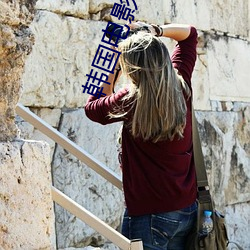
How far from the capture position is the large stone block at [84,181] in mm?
3867

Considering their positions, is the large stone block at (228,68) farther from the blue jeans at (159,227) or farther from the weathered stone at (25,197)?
the weathered stone at (25,197)

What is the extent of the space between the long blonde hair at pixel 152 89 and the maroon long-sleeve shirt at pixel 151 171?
0.07 m

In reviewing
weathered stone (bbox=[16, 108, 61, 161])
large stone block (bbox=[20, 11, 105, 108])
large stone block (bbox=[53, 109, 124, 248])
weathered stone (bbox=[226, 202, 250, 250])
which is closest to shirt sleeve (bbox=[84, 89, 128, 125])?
weathered stone (bbox=[16, 108, 61, 161])

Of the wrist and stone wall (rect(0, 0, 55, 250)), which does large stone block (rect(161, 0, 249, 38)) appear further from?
stone wall (rect(0, 0, 55, 250))

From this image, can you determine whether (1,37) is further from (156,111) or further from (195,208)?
(195,208)

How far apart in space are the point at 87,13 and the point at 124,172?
1.47 m

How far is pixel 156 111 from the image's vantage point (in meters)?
2.82

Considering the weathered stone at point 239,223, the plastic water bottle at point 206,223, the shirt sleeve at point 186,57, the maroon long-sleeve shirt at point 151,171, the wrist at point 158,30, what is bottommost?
the weathered stone at point 239,223

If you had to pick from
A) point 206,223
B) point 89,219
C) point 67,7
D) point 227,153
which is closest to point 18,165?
point 89,219

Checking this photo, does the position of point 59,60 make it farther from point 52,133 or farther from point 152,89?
point 152,89

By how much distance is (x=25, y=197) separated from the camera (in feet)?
6.48

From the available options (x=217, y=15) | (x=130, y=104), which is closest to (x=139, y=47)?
(x=130, y=104)

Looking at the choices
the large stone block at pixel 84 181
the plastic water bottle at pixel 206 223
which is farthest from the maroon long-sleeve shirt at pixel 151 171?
the large stone block at pixel 84 181

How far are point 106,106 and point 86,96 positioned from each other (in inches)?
44.9
